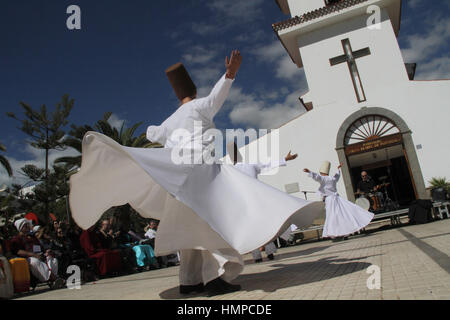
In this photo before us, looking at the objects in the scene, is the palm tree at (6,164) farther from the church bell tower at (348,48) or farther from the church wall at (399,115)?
the church bell tower at (348,48)

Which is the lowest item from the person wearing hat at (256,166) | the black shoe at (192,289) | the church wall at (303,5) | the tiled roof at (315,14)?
the black shoe at (192,289)

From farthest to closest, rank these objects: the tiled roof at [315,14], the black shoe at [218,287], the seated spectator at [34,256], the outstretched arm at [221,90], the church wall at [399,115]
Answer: the tiled roof at [315,14] → the church wall at [399,115] → the seated spectator at [34,256] → the outstretched arm at [221,90] → the black shoe at [218,287]

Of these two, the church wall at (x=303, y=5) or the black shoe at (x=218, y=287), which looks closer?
the black shoe at (x=218, y=287)

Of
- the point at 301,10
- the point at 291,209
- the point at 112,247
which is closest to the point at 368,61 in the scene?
the point at 301,10

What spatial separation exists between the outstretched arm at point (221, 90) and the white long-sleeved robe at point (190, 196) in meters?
0.01

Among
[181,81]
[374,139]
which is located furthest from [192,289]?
[374,139]

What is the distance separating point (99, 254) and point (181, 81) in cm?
632

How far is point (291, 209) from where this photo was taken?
9.65 ft

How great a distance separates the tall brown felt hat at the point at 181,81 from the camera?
12.3ft

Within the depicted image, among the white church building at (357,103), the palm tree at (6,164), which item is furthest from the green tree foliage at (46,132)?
the white church building at (357,103)

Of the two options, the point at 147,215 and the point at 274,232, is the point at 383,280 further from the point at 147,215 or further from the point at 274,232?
the point at 147,215

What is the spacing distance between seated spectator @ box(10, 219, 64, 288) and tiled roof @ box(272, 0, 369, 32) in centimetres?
1498

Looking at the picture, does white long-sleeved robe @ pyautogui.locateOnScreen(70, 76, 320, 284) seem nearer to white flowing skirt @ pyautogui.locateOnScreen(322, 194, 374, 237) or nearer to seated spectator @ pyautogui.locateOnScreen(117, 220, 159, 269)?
white flowing skirt @ pyautogui.locateOnScreen(322, 194, 374, 237)

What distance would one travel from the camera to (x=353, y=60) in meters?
16.8
